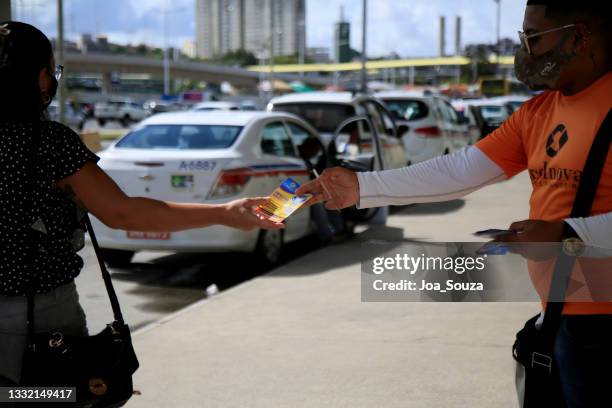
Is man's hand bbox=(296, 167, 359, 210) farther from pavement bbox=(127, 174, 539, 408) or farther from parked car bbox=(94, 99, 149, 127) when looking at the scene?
parked car bbox=(94, 99, 149, 127)

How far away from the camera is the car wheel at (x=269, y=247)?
30.0ft

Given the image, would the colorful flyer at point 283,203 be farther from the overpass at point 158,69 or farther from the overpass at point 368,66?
the overpass at point 368,66

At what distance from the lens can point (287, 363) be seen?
18.4 ft

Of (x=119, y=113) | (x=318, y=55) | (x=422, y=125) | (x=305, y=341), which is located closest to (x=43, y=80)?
(x=305, y=341)

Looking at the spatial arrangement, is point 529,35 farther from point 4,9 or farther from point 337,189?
point 4,9

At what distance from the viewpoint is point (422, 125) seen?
16844mm

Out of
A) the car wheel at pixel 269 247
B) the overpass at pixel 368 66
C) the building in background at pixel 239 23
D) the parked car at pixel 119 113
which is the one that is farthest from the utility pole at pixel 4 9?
the building in background at pixel 239 23

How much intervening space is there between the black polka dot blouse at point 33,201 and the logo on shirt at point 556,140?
4.17 feet

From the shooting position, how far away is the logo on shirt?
241 centimetres

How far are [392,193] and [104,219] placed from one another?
0.90m

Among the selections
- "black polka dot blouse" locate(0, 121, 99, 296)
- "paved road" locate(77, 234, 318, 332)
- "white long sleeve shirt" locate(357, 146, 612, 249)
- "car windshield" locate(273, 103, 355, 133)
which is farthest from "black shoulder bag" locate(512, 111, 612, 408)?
"car windshield" locate(273, 103, 355, 133)

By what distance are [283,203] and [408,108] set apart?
1499 centimetres

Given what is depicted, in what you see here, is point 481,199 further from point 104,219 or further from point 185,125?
point 104,219

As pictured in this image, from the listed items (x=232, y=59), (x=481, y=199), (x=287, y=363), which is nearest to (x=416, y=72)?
(x=232, y=59)
